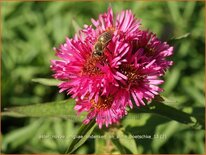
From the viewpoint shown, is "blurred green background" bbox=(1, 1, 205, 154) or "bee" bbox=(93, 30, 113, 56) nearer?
"bee" bbox=(93, 30, 113, 56)

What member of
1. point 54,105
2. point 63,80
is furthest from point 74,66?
point 54,105

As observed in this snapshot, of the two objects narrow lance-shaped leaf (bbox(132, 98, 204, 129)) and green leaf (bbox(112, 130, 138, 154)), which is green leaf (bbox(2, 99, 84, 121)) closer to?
green leaf (bbox(112, 130, 138, 154))

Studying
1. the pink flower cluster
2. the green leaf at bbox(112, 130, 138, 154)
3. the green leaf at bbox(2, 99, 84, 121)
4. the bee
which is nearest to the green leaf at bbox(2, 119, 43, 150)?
the green leaf at bbox(2, 99, 84, 121)

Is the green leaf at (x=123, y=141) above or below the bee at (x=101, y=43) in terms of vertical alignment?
below

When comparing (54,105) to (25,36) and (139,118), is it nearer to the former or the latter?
(139,118)

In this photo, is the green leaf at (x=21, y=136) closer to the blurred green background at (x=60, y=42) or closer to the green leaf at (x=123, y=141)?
the blurred green background at (x=60, y=42)

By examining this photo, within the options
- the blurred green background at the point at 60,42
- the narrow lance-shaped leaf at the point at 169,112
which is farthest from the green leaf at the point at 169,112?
the blurred green background at the point at 60,42

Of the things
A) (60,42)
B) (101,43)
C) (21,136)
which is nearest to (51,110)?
(101,43)
